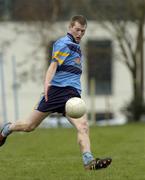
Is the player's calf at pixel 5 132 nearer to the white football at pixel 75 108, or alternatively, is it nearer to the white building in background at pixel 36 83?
the white football at pixel 75 108

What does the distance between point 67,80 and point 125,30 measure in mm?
29614

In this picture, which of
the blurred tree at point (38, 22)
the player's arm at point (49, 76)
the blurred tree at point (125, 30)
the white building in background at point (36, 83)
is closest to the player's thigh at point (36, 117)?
the player's arm at point (49, 76)

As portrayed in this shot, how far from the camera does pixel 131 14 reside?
A: 131 feet

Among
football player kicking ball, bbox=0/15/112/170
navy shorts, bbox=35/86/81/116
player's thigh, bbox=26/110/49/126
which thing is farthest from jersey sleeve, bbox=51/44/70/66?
player's thigh, bbox=26/110/49/126

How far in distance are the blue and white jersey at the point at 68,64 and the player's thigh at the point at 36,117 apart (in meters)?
0.45

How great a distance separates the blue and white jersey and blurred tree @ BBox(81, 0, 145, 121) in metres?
27.9

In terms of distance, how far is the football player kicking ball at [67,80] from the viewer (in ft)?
34.7


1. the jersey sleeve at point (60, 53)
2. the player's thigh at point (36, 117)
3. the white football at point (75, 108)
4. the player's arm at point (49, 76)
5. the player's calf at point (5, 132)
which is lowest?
the player's calf at point (5, 132)

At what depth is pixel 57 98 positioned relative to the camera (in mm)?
10805

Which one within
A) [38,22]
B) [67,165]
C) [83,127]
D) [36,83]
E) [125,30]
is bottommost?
[36,83]

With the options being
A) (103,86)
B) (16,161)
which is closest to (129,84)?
(103,86)

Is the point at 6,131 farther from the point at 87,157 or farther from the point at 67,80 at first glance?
the point at 87,157

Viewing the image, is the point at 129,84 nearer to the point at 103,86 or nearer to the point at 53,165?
the point at 103,86

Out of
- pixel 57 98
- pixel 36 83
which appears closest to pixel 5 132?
pixel 57 98
